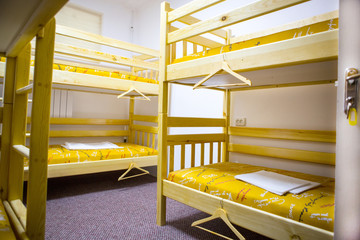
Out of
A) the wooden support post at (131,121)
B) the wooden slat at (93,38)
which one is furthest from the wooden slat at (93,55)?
the wooden support post at (131,121)

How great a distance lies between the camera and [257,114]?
7.56 feet

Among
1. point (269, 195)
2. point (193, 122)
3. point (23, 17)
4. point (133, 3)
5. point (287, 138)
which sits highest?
point (133, 3)

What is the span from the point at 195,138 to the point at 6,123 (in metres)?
1.38

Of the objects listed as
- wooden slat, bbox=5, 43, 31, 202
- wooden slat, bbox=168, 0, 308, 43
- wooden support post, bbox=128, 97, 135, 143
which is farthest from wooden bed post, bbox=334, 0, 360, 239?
wooden support post, bbox=128, 97, 135, 143

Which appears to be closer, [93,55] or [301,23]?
[301,23]

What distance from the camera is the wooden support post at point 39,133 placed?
2.99 feet

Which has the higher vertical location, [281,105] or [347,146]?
[281,105]

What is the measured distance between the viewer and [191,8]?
65.3 inches

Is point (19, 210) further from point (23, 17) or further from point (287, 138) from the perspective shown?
point (287, 138)

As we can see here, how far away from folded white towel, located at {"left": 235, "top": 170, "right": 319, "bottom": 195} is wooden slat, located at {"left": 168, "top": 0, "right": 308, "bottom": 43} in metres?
0.95

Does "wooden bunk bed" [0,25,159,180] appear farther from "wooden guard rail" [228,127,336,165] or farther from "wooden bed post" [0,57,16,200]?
"wooden guard rail" [228,127,336,165]

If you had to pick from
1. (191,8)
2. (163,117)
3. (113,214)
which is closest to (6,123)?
(163,117)

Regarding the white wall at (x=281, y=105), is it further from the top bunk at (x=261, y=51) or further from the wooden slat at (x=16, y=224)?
the wooden slat at (x=16, y=224)

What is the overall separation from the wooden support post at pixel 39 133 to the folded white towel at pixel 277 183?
44.0 inches
